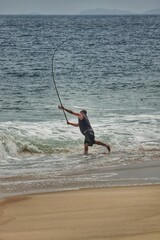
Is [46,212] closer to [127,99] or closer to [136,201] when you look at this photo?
[136,201]

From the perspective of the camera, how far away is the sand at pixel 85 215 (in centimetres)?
851

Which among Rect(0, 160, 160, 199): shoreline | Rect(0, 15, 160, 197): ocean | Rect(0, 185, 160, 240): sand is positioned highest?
Rect(0, 185, 160, 240): sand

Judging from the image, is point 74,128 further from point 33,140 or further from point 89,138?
point 89,138

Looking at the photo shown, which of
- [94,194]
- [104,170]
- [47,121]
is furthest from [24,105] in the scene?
[94,194]

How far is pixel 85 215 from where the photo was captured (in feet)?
30.3

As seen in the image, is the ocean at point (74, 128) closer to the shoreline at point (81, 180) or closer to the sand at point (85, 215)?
the shoreline at point (81, 180)

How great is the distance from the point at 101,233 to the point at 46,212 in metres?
1.23

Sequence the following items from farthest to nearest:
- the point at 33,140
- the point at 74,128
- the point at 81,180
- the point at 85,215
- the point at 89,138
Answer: the point at 74,128
the point at 33,140
the point at 89,138
the point at 81,180
the point at 85,215

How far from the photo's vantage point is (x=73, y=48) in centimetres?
5788

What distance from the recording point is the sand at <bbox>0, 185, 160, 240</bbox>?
8.51 metres

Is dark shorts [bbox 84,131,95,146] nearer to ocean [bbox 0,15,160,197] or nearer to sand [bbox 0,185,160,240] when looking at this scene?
ocean [bbox 0,15,160,197]

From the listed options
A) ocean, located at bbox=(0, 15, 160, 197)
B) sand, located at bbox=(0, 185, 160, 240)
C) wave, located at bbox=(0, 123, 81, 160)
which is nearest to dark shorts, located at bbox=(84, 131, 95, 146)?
ocean, located at bbox=(0, 15, 160, 197)

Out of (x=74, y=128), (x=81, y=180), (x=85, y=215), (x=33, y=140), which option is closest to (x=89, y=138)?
(x=33, y=140)

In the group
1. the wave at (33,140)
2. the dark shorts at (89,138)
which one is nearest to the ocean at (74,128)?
the wave at (33,140)
